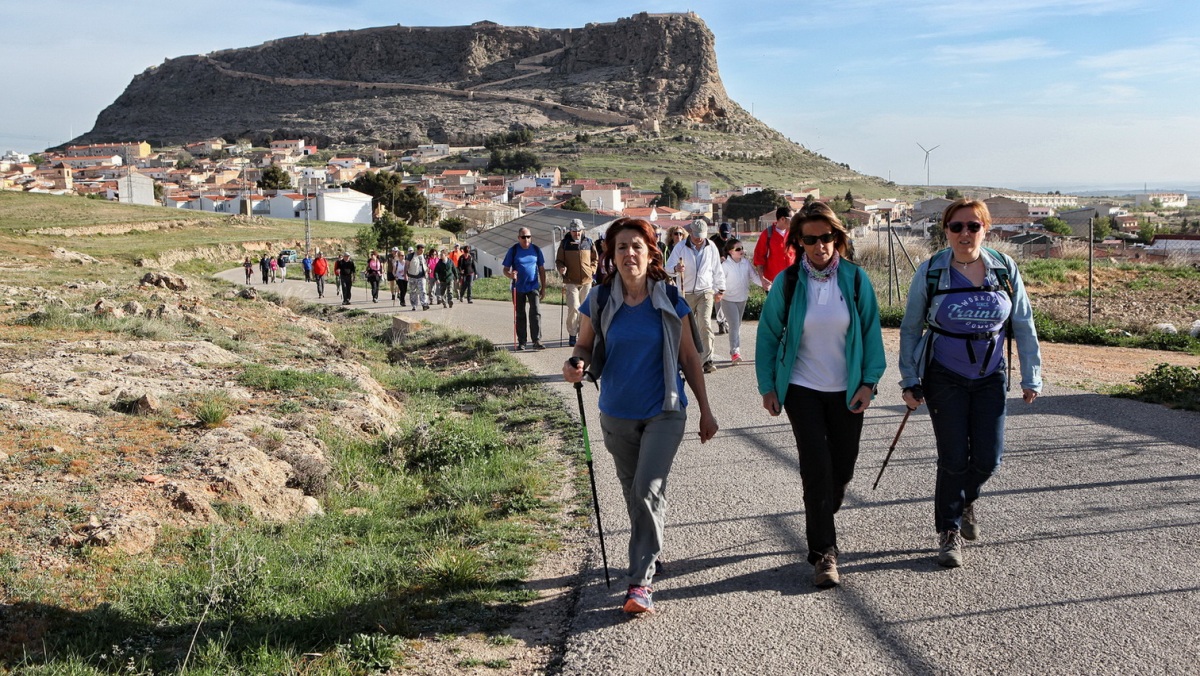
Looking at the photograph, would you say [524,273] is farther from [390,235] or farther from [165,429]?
[390,235]

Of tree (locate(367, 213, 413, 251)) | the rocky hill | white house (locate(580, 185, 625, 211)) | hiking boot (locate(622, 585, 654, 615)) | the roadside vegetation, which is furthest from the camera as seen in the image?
the rocky hill

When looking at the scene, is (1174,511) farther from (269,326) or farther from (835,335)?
(269,326)

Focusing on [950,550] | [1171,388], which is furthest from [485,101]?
[950,550]

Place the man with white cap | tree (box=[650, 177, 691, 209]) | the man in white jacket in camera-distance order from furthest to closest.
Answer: tree (box=[650, 177, 691, 209]) → the man with white cap → the man in white jacket

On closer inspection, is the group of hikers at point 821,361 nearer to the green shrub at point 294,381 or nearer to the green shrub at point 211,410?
the green shrub at point 211,410

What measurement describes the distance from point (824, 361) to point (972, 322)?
0.77 meters

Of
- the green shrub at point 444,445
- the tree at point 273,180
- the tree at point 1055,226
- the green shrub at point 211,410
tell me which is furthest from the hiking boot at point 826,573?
the tree at point 273,180

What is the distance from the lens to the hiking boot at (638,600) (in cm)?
430

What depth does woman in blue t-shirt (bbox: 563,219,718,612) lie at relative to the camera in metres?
4.38

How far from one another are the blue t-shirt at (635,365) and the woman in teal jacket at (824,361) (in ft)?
1.94

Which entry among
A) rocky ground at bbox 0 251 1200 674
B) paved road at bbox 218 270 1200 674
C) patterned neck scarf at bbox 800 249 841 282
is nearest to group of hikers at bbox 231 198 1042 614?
patterned neck scarf at bbox 800 249 841 282

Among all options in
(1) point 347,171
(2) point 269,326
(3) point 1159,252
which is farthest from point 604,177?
(2) point 269,326

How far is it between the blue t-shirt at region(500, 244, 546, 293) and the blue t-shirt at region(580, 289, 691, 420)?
355 inches

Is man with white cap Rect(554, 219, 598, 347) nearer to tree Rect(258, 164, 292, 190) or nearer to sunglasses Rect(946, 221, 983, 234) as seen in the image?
sunglasses Rect(946, 221, 983, 234)
